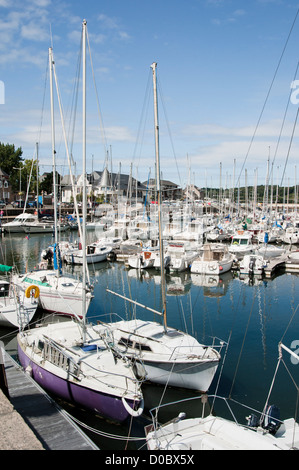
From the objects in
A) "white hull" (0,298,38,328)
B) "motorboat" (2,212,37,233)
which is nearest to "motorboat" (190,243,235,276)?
"white hull" (0,298,38,328)

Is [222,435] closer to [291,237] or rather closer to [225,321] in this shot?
[225,321]

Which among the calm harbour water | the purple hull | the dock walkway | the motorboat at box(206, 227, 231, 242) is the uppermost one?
the motorboat at box(206, 227, 231, 242)

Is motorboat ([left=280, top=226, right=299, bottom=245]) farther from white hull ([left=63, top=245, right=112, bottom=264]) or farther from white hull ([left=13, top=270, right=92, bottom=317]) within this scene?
white hull ([left=13, top=270, right=92, bottom=317])

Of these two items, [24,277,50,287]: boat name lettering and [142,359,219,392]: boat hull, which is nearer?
[142,359,219,392]: boat hull

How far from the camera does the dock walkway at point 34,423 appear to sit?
8.09 meters

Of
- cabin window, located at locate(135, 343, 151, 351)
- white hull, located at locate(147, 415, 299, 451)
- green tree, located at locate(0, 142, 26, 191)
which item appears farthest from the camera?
green tree, located at locate(0, 142, 26, 191)

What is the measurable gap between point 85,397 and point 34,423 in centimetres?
256

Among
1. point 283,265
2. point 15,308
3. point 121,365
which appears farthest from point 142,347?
point 283,265

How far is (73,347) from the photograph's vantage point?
14.6 metres

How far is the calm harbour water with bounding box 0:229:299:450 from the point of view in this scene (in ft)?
46.2

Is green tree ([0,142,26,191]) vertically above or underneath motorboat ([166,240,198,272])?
above
